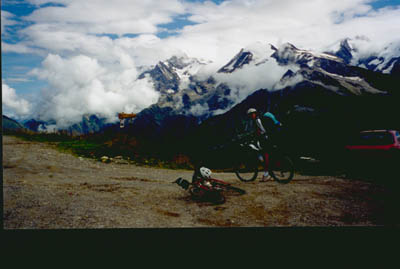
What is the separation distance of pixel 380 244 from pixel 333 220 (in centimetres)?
82

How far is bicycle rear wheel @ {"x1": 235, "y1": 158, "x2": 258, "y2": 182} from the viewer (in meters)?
5.93

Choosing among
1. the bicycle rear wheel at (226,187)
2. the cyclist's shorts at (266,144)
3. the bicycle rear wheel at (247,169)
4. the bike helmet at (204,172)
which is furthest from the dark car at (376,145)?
the bike helmet at (204,172)

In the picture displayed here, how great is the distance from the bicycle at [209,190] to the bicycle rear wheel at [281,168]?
116cm

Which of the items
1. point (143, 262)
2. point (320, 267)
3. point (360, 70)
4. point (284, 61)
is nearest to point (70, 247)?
point (143, 262)

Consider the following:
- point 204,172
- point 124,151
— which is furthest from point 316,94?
point 124,151

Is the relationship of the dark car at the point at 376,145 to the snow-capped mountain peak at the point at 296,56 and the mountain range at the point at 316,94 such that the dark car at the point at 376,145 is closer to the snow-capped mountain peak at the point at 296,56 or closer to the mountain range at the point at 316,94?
the mountain range at the point at 316,94

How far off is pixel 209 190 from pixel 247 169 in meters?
1.68

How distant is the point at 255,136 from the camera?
220 inches

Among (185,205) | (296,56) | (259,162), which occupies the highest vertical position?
(296,56)

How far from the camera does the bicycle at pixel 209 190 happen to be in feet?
15.6

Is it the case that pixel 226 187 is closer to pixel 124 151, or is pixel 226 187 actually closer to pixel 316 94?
pixel 316 94

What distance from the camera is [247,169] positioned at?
608cm

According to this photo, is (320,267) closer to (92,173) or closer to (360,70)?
(360,70)

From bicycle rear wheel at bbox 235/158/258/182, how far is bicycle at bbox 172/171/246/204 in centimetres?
93
